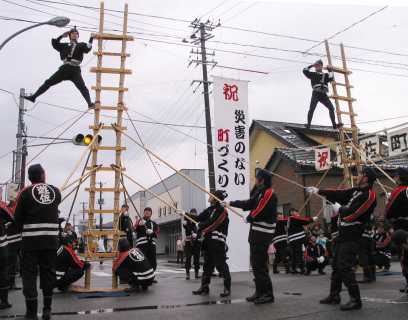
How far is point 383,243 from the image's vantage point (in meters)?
11.0

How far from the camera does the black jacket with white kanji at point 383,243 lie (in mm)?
11008

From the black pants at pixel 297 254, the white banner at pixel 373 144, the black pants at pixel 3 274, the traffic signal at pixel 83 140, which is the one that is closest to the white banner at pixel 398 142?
the white banner at pixel 373 144

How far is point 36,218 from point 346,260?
14.3 feet

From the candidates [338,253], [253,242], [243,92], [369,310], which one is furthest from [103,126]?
[243,92]

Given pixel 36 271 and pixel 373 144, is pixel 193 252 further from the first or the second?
pixel 36 271

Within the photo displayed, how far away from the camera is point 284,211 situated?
76.2 ft

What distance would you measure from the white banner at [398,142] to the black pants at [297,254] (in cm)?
384

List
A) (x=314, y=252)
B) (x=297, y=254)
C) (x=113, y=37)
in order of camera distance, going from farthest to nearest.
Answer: (x=297, y=254), (x=314, y=252), (x=113, y=37)

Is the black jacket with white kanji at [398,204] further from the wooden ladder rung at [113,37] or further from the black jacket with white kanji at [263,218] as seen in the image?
the wooden ladder rung at [113,37]

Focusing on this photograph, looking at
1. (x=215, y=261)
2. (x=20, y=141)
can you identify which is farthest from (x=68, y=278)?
(x=20, y=141)

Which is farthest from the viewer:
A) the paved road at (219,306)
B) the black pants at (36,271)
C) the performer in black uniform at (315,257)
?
the performer in black uniform at (315,257)

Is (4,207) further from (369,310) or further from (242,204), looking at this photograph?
(369,310)

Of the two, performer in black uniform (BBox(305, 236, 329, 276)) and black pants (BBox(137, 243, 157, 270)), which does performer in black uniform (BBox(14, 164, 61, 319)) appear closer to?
black pants (BBox(137, 243, 157, 270))

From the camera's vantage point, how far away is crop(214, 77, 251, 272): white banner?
14.3 m
